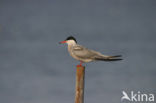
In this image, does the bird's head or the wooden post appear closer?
the wooden post

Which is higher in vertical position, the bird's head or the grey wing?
the bird's head

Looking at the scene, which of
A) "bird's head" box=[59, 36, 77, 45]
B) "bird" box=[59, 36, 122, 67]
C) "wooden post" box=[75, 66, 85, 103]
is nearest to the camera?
"wooden post" box=[75, 66, 85, 103]

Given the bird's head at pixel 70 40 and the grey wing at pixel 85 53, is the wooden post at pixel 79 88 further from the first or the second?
the bird's head at pixel 70 40

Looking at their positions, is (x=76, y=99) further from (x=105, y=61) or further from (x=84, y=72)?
(x=105, y=61)

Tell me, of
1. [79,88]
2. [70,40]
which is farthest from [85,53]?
[79,88]

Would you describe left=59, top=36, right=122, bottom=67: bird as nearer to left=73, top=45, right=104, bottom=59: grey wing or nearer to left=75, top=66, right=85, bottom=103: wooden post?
left=73, top=45, right=104, bottom=59: grey wing

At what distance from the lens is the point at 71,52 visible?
11320mm

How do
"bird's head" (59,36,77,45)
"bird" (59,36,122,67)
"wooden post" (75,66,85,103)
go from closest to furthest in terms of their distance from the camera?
"wooden post" (75,66,85,103) → "bird" (59,36,122,67) → "bird's head" (59,36,77,45)

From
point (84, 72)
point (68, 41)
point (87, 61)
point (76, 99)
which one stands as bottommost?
point (76, 99)

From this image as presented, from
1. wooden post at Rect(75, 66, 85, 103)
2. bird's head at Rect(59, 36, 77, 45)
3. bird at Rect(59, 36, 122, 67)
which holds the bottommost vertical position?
wooden post at Rect(75, 66, 85, 103)

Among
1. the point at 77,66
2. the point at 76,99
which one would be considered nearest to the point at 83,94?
the point at 76,99

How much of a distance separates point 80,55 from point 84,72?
1191mm

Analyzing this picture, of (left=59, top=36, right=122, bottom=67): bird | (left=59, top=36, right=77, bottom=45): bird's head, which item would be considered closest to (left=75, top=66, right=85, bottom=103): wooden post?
(left=59, top=36, right=122, bottom=67): bird

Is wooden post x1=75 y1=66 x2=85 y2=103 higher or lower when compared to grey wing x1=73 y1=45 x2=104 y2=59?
lower
